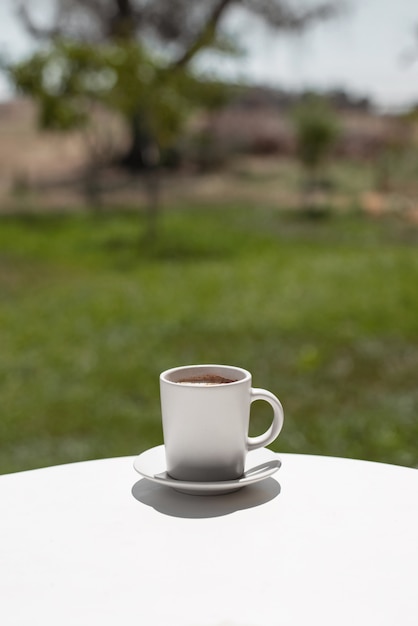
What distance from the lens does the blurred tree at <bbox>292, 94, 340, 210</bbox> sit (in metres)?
13.1

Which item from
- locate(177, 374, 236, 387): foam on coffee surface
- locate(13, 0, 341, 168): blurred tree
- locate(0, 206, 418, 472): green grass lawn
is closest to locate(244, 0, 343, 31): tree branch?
locate(13, 0, 341, 168): blurred tree

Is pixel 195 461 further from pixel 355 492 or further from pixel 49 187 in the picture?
pixel 49 187

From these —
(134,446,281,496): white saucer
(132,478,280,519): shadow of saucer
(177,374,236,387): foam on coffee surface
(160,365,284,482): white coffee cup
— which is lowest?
(132,478,280,519): shadow of saucer

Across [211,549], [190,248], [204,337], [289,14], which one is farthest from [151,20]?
[211,549]

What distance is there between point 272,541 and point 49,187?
1731 centimetres

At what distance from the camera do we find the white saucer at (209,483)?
0.93 m

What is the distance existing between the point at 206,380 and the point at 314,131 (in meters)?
12.7

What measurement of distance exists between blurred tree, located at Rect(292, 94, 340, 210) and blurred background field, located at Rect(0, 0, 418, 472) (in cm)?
4

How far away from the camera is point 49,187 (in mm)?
17438

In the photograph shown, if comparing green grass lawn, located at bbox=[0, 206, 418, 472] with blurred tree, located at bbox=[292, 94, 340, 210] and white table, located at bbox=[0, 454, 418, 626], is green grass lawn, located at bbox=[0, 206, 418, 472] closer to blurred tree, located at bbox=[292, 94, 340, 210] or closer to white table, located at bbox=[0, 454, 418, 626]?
white table, located at bbox=[0, 454, 418, 626]

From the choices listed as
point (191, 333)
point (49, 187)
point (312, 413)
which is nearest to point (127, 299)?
point (191, 333)

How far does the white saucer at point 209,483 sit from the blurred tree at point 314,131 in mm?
12554

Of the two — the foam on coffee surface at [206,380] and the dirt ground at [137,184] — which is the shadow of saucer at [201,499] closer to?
the foam on coffee surface at [206,380]

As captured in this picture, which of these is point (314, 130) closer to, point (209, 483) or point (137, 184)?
point (137, 184)
